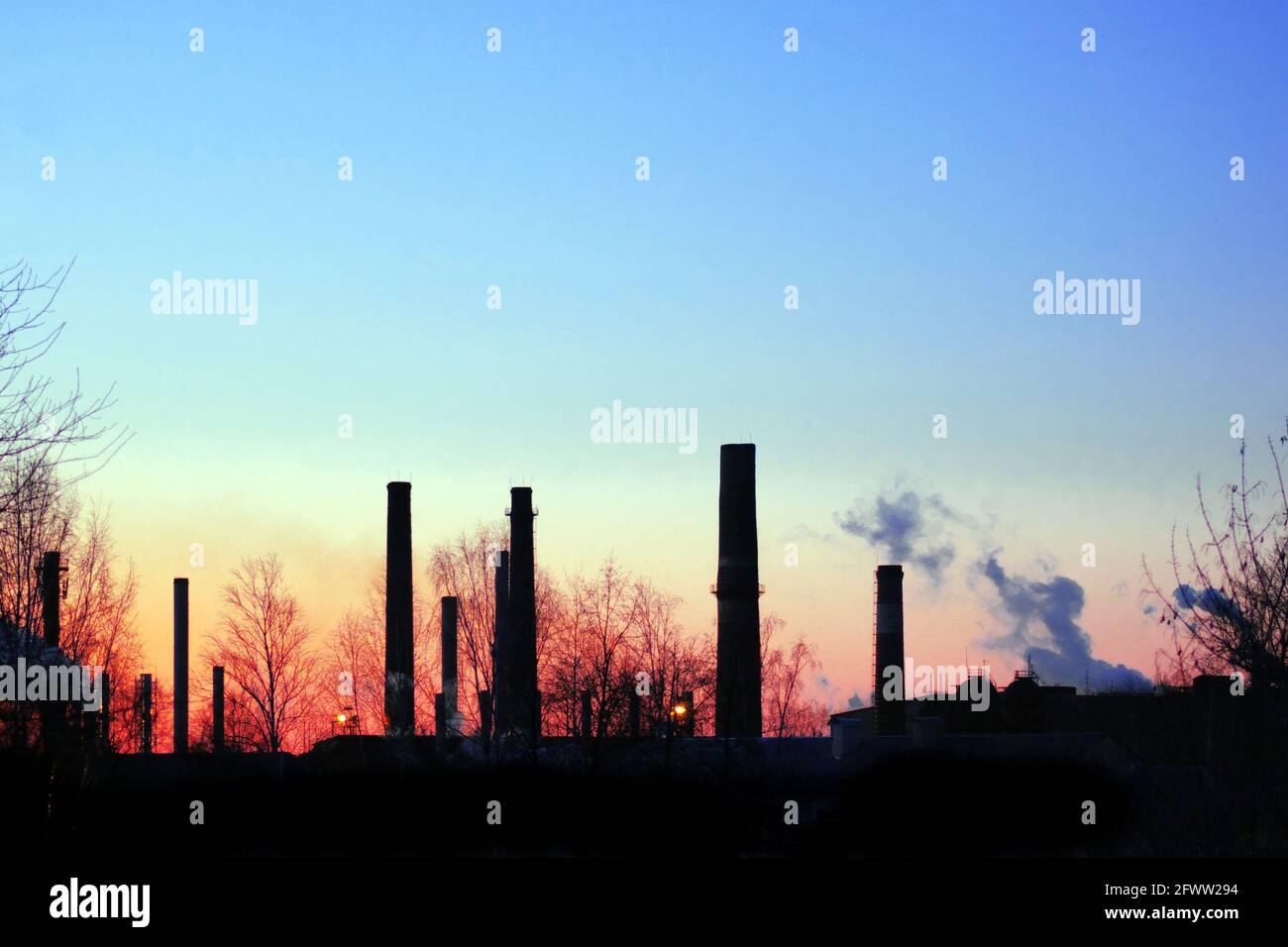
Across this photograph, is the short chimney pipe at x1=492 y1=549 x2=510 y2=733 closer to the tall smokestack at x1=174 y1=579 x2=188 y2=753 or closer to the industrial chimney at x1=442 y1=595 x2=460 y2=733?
the industrial chimney at x1=442 y1=595 x2=460 y2=733

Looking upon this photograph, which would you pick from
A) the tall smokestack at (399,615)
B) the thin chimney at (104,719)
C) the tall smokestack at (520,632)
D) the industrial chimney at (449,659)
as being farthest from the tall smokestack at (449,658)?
the thin chimney at (104,719)

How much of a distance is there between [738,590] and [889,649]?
6.75 meters

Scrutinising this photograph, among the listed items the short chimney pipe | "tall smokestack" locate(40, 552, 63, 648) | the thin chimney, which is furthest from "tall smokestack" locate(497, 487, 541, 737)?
the thin chimney

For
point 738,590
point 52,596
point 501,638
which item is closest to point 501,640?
point 501,638

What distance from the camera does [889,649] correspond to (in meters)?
49.9

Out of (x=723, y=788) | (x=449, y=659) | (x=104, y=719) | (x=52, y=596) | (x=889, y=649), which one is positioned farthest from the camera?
(x=449, y=659)

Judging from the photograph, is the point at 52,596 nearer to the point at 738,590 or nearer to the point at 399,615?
the point at 399,615

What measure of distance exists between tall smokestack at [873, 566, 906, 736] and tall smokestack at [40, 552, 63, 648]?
2454 centimetres

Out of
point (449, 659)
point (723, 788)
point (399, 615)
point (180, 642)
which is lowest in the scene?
point (723, 788)

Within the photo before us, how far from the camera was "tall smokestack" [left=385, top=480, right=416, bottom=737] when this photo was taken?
49.6m

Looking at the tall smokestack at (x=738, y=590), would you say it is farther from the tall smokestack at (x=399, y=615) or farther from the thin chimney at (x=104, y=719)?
the thin chimney at (x=104, y=719)

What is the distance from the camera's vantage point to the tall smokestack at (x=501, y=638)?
5122cm
